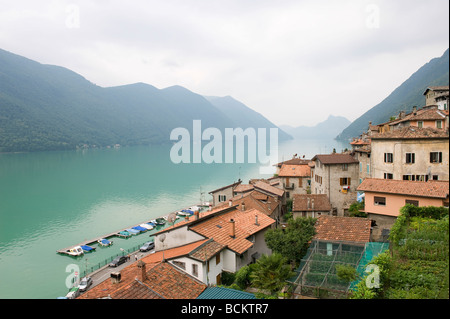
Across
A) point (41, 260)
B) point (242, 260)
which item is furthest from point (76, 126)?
point (242, 260)

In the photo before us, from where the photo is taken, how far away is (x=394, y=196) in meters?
18.1

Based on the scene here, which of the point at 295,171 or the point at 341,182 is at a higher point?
the point at 295,171

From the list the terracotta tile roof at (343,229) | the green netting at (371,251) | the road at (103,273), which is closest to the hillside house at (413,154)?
the terracotta tile roof at (343,229)

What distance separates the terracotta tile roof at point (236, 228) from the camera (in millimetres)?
17156

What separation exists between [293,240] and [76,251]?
24.3 meters

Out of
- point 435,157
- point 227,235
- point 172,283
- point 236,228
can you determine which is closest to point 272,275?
point 172,283

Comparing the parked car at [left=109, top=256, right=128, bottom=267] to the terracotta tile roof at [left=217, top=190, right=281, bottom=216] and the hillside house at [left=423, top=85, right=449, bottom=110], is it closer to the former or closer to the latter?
the terracotta tile roof at [left=217, top=190, right=281, bottom=216]

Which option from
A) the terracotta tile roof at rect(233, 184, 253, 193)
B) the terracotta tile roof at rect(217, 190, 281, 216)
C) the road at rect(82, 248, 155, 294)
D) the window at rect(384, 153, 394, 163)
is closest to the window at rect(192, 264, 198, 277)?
the road at rect(82, 248, 155, 294)

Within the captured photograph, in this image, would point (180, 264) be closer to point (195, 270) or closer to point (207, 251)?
point (195, 270)

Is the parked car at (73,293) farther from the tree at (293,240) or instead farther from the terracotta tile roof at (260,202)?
the tree at (293,240)

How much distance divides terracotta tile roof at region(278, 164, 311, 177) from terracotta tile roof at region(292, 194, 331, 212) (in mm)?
10150

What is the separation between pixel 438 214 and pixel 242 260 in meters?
10.5
